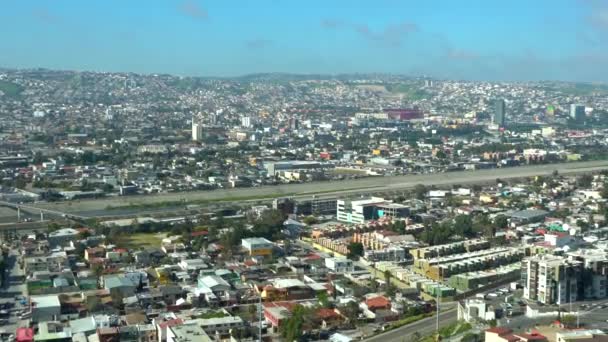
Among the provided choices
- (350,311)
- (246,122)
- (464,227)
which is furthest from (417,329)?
(246,122)

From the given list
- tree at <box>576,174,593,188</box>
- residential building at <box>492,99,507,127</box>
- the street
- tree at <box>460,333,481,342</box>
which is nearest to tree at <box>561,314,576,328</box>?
tree at <box>460,333,481,342</box>

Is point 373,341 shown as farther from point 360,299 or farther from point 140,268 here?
point 140,268

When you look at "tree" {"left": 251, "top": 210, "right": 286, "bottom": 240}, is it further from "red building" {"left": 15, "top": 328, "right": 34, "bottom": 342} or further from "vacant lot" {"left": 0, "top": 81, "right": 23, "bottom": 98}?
"vacant lot" {"left": 0, "top": 81, "right": 23, "bottom": 98}

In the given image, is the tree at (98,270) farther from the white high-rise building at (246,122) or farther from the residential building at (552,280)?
the white high-rise building at (246,122)

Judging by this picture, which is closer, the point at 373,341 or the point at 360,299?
the point at 373,341

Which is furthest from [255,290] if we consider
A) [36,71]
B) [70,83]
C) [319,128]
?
[36,71]

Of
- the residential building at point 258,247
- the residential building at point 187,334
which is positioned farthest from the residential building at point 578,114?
the residential building at point 187,334
